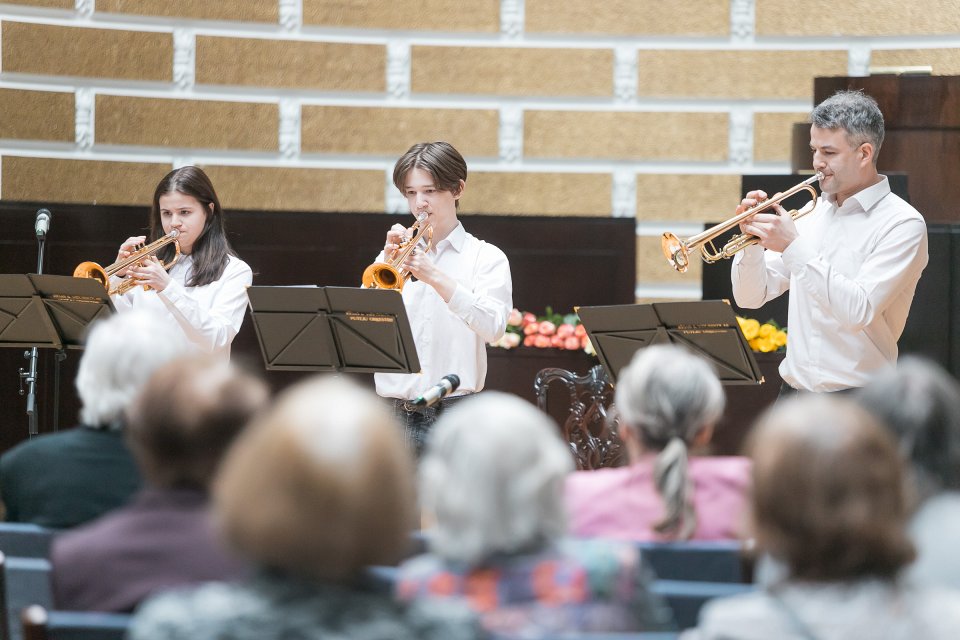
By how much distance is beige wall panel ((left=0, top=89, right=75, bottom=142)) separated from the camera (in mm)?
7043

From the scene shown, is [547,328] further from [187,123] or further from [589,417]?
[187,123]

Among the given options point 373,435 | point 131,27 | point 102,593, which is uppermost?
point 131,27

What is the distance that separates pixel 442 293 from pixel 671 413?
2.08 metres

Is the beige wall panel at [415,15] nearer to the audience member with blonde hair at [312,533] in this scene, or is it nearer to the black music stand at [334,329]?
the black music stand at [334,329]

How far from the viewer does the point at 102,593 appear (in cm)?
208

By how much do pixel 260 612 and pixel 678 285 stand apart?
611 centimetres

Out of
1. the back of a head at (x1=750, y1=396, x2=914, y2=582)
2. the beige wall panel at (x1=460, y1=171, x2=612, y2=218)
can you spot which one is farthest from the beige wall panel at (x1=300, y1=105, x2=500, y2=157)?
the back of a head at (x1=750, y1=396, x2=914, y2=582)

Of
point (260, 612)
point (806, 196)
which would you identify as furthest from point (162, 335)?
point (806, 196)

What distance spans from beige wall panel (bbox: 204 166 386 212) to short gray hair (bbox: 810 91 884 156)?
11.3ft

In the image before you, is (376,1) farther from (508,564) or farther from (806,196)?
(508,564)

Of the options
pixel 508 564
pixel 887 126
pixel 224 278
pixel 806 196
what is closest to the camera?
pixel 508 564

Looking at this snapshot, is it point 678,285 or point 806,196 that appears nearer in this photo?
point 806,196

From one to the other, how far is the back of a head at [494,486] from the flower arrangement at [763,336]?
13.7 ft

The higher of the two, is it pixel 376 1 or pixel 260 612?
pixel 376 1
